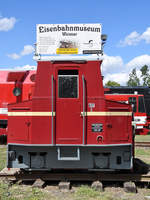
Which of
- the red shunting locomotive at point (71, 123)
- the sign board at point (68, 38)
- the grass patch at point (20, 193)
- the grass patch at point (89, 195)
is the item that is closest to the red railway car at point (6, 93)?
the sign board at point (68, 38)

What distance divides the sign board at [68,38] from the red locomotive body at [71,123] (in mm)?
270

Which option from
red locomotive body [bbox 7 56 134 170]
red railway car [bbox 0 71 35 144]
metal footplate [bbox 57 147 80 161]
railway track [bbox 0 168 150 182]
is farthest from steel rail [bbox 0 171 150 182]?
red railway car [bbox 0 71 35 144]

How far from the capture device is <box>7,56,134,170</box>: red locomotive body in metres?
6.34

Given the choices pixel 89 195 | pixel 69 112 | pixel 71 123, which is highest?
pixel 69 112

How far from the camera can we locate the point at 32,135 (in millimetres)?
6398

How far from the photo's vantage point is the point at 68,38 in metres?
6.73

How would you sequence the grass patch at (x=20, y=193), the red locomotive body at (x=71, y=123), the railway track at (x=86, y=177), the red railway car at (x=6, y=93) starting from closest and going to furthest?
the grass patch at (x=20, y=193)
the red locomotive body at (x=71, y=123)
the railway track at (x=86, y=177)
the red railway car at (x=6, y=93)

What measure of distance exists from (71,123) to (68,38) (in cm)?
212

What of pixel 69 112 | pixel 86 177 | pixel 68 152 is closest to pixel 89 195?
pixel 86 177

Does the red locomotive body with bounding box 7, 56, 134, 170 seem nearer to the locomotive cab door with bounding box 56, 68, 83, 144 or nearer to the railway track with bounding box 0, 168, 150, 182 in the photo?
the locomotive cab door with bounding box 56, 68, 83, 144

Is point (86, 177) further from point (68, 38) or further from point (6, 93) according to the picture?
point (6, 93)

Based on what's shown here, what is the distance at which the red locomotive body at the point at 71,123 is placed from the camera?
6336mm

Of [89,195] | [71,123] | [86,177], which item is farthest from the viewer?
[86,177]

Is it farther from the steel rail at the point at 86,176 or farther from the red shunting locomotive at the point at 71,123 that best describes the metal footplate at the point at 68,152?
the steel rail at the point at 86,176
